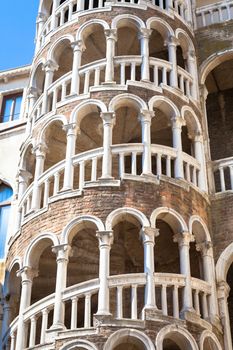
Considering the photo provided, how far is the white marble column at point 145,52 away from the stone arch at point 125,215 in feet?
12.6

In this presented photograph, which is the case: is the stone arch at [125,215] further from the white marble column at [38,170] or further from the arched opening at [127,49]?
the arched opening at [127,49]

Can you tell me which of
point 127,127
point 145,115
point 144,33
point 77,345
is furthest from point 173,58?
point 77,345

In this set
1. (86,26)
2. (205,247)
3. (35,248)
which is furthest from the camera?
(86,26)

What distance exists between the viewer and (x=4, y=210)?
57.1 ft

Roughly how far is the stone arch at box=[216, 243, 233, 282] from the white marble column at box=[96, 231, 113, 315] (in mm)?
2659

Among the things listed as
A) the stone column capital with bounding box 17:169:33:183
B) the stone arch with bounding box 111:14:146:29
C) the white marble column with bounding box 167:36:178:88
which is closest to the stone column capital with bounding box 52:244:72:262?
the stone column capital with bounding box 17:169:33:183

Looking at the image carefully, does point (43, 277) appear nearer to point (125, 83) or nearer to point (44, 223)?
point (44, 223)

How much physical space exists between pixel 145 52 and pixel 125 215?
4861 millimetres

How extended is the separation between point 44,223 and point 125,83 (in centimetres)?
404

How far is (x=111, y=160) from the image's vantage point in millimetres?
13664

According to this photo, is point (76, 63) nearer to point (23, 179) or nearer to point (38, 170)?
point (38, 170)

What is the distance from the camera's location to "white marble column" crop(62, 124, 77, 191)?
13.5 meters

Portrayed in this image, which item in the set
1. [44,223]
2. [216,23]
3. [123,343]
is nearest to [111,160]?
[44,223]

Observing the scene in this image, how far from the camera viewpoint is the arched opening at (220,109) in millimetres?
16875
